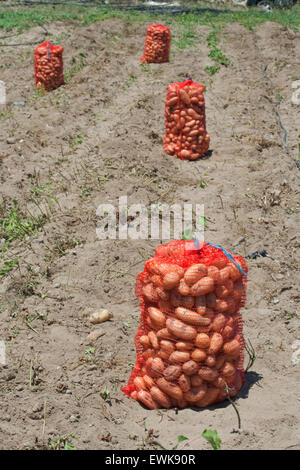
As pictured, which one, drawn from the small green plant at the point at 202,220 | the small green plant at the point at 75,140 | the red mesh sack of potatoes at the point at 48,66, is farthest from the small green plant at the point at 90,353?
the red mesh sack of potatoes at the point at 48,66

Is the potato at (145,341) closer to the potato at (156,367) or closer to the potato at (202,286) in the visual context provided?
the potato at (156,367)

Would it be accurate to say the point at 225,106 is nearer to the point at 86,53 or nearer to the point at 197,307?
the point at 86,53

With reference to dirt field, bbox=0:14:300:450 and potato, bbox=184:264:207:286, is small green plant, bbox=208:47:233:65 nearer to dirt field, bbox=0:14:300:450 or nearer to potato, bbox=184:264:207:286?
dirt field, bbox=0:14:300:450

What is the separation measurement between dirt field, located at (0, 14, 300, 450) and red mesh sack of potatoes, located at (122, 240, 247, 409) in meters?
0.17

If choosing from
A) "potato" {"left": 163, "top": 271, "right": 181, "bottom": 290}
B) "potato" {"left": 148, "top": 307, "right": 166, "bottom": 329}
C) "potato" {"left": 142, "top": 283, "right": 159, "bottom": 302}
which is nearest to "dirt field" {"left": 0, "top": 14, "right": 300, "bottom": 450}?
A: "potato" {"left": 148, "top": 307, "right": 166, "bottom": 329}

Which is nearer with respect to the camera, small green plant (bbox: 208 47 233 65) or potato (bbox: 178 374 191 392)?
potato (bbox: 178 374 191 392)

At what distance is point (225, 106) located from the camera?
32.0ft

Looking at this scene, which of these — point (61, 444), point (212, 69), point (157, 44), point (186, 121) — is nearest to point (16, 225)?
point (186, 121)

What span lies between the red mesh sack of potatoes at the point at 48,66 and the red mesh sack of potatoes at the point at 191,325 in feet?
25.7

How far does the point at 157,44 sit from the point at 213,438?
10596mm

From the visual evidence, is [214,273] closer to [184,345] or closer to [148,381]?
[184,345]

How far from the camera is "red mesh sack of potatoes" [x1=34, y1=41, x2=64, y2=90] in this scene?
1013 cm

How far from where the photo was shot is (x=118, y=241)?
5.41 metres
